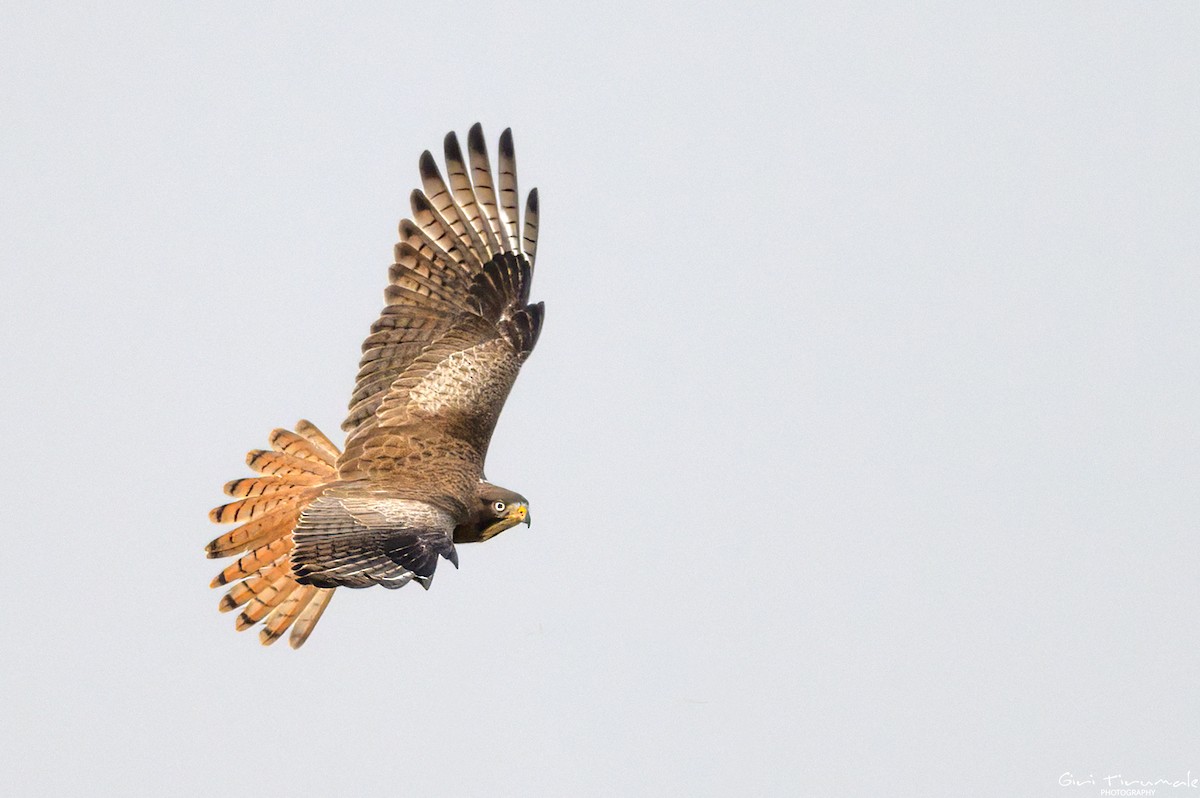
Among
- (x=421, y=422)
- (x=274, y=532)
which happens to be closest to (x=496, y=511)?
(x=421, y=422)

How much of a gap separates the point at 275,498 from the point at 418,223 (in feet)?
10.0

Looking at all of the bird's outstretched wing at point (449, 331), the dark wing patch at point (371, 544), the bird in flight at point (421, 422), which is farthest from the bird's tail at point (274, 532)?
the dark wing patch at point (371, 544)

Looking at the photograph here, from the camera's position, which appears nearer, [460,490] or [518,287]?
[460,490]

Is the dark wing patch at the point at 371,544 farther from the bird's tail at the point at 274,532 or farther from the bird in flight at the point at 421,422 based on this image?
the bird's tail at the point at 274,532

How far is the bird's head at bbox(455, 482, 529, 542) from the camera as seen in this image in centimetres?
A: 1603

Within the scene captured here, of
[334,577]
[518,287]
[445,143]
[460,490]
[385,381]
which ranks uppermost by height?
[445,143]

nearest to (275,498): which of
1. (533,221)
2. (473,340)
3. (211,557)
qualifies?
(211,557)

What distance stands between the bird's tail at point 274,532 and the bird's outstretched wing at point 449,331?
452mm

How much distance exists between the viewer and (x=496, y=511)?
1606 centimetres

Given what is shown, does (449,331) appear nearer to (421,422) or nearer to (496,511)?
(421,422)

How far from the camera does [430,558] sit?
13961 millimetres

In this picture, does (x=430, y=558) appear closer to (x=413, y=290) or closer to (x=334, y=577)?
(x=334, y=577)

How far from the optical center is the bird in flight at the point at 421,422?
1588 centimetres

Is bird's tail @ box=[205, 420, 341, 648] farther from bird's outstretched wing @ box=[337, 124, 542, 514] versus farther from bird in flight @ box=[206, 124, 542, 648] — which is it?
bird's outstretched wing @ box=[337, 124, 542, 514]
